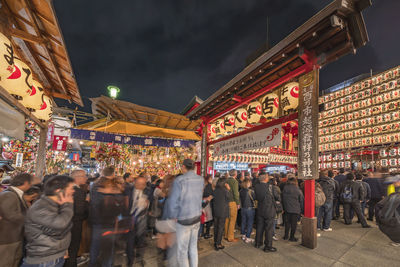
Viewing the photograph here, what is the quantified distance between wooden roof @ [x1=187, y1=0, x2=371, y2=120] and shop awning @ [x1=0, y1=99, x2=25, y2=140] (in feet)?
22.3

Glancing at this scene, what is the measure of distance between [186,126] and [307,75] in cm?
848

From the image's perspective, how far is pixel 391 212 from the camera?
15.3 ft

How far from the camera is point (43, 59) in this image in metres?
5.11

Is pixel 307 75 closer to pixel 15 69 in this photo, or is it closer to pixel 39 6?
pixel 39 6

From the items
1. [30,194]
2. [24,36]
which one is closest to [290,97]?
[30,194]

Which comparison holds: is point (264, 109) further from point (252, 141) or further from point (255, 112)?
point (252, 141)

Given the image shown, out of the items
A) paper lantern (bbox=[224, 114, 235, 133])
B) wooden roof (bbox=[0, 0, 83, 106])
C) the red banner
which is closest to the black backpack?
paper lantern (bbox=[224, 114, 235, 133])

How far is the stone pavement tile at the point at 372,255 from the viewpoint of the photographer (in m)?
4.37

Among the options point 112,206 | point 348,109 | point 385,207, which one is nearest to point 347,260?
point 385,207

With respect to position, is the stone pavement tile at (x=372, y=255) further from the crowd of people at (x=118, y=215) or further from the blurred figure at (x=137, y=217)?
the blurred figure at (x=137, y=217)

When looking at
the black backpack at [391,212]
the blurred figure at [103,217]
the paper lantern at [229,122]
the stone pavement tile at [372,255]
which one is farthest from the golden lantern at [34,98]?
the black backpack at [391,212]

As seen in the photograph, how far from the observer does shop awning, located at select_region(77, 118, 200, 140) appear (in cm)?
980

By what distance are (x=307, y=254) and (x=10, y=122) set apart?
797 cm

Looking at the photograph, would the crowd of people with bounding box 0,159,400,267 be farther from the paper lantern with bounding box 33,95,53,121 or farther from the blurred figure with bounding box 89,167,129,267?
the paper lantern with bounding box 33,95,53,121
